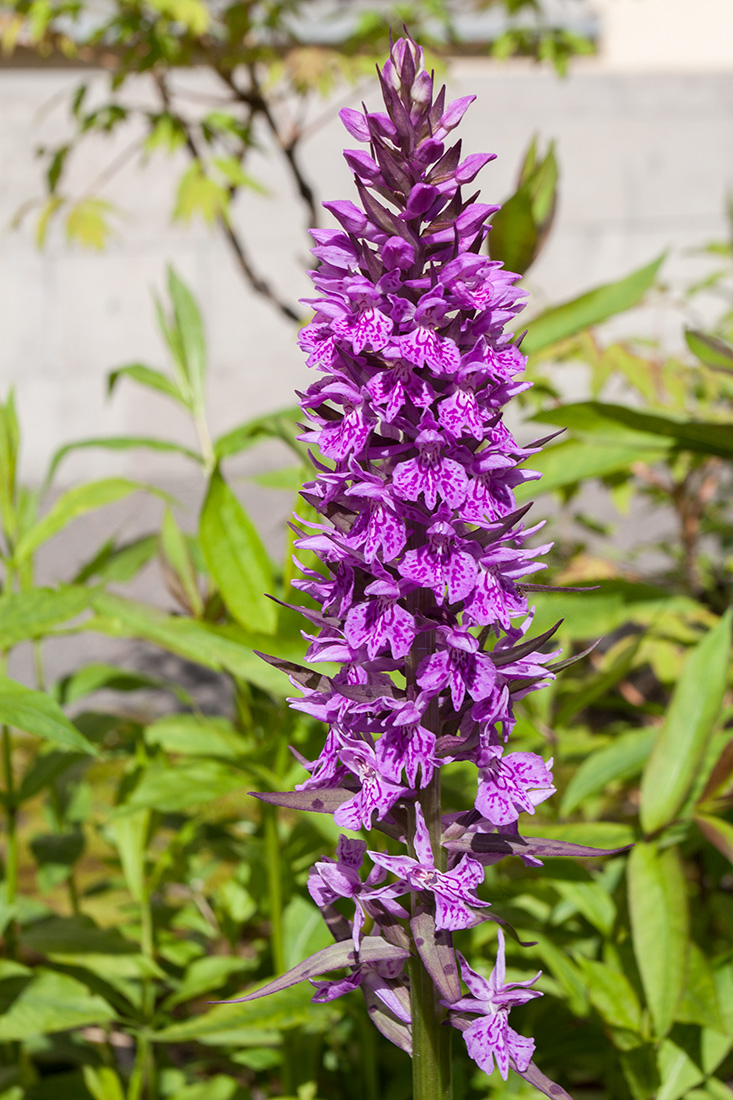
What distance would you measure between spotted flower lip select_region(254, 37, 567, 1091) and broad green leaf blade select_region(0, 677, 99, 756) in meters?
0.28

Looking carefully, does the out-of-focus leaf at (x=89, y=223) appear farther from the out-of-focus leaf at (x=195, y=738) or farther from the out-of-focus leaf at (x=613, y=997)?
the out-of-focus leaf at (x=613, y=997)

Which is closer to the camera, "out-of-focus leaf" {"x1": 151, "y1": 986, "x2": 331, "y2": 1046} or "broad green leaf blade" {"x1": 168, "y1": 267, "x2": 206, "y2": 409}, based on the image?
"out-of-focus leaf" {"x1": 151, "y1": 986, "x2": 331, "y2": 1046}

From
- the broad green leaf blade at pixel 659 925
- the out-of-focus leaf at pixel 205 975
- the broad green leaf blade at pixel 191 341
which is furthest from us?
the broad green leaf blade at pixel 191 341

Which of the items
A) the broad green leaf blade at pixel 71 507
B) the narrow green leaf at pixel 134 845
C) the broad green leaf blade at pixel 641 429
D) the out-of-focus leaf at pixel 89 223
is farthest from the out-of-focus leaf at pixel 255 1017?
the out-of-focus leaf at pixel 89 223

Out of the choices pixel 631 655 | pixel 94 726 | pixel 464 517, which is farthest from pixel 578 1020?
pixel 464 517

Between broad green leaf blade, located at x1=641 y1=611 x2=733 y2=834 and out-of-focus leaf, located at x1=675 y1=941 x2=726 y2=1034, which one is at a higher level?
broad green leaf blade, located at x1=641 y1=611 x2=733 y2=834

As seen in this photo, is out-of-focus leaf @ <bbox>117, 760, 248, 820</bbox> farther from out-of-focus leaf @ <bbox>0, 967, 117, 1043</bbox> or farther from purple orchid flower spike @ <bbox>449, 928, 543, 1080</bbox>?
purple orchid flower spike @ <bbox>449, 928, 543, 1080</bbox>

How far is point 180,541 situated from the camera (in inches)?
63.2

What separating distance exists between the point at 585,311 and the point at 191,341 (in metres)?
0.63

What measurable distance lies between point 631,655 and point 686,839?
252 mm

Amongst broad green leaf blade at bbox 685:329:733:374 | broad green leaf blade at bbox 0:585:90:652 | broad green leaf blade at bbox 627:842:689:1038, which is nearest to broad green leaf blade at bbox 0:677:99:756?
broad green leaf blade at bbox 0:585:90:652

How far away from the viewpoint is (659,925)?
3.65 feet

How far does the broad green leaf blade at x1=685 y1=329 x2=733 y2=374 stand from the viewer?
4.78ft

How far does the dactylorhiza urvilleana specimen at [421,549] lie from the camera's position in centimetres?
70
